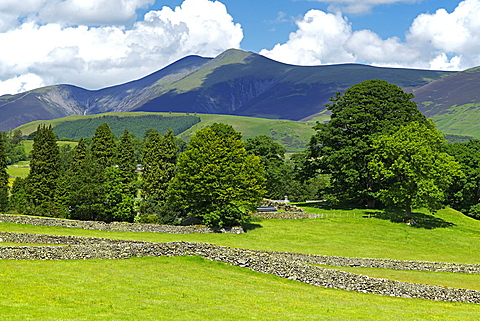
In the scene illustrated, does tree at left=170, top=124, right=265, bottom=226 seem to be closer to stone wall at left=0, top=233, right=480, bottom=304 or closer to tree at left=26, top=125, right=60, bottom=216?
tree at left=26, top=125, right=60, bottom=216

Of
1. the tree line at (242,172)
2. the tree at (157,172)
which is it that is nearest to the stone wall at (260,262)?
the tree line at (242,172)

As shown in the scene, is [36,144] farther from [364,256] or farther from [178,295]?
[178,295]

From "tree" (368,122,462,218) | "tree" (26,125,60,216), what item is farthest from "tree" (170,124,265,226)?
"tree" (26,125,60,216)

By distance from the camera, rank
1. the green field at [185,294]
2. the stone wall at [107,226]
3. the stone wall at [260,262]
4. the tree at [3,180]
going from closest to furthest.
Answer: the green field at [185,294]
the stone wall at [260,262]
the stone wall at [107,226]
the tree at [3,180]

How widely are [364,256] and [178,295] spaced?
30.3 m

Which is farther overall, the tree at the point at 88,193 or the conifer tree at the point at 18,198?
the conifer tree at the point at 18,198

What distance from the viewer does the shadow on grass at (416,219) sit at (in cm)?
7200

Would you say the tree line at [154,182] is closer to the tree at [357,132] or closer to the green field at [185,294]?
the tree at [357,132]

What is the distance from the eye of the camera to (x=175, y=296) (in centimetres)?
2691

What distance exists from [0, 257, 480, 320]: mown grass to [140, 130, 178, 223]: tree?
48523 millimetres

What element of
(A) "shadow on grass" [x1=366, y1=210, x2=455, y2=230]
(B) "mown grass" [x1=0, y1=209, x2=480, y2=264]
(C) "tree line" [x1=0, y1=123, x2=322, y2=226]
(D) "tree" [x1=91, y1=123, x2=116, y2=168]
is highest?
(D) "tree" [x1=91, y1=123, x2=116, y2=168]

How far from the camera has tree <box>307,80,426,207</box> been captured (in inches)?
3145

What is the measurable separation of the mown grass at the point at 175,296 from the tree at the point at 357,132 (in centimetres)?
4700

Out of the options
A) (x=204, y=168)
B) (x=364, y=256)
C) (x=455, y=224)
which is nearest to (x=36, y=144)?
(x=204, y=168)
